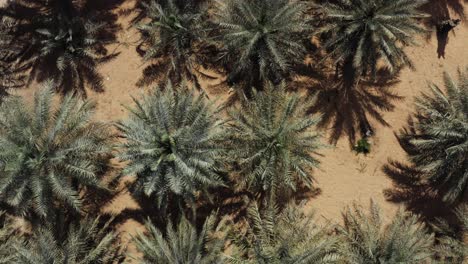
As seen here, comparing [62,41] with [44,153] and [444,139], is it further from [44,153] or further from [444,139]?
[444,139]

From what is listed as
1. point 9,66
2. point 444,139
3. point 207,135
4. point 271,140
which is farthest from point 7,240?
point 444,139

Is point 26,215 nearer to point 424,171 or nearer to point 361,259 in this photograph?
point 361,259

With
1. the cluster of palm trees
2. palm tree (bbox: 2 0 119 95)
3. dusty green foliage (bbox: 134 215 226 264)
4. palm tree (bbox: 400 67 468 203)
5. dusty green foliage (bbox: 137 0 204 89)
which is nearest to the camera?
the cluster of palm trees

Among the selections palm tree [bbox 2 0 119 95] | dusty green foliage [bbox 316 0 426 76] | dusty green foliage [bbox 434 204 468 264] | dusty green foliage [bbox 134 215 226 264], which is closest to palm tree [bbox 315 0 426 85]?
dusty green foliage [bbox 316 0 426 76]

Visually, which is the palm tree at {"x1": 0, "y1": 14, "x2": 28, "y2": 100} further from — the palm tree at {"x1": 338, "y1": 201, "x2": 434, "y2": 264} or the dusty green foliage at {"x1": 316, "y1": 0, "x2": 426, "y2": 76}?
the palm tree at {"x1": 338, "y1": 201, "x2": 434, "y2": 264}

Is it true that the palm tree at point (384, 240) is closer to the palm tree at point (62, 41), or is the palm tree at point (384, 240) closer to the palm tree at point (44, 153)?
the palm tree at point (44, 153)

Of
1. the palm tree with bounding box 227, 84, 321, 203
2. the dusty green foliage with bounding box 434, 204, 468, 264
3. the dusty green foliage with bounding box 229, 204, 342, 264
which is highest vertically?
the palm tree with bounding box 227, 84, 321, 203
